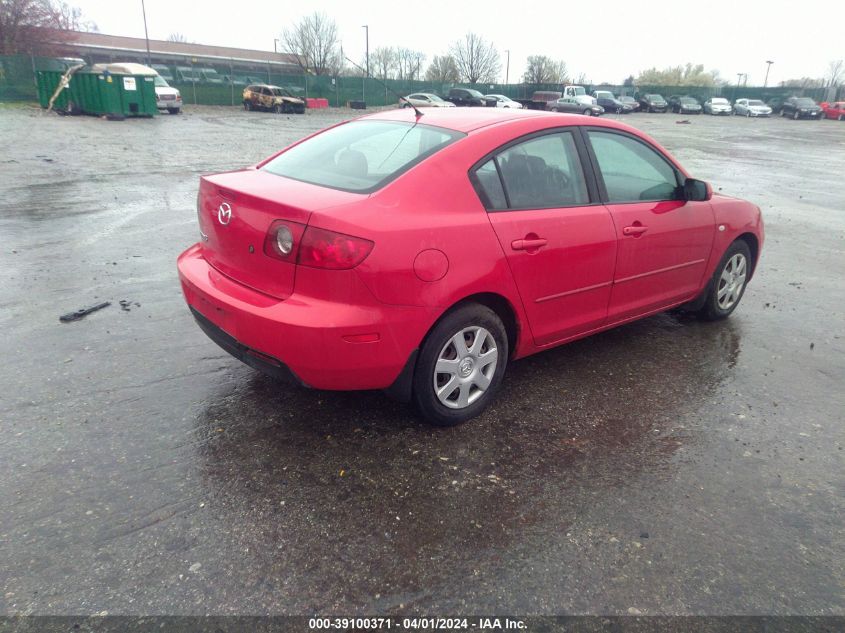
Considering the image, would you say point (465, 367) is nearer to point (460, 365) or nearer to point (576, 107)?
point (460, 365)

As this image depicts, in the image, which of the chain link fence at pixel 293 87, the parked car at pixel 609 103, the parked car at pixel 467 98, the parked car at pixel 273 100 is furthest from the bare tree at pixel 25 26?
the parked car at pixel 609 103

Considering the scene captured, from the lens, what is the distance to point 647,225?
4113 millimetres

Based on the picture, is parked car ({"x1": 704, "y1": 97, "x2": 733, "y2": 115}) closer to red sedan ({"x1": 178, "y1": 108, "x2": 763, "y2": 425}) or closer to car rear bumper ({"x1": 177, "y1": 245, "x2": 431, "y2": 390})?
red sedan ({"x1": 178, "y1": 108, "x2": 763, "y2": 425})

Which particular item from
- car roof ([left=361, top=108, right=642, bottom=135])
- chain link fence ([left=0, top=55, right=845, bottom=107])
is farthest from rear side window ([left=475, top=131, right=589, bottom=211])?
chain link fence ([left=0, top=55, right=845, bottom=107])

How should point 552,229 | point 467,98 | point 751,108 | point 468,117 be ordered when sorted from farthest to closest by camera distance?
point 751,108
point 467,98
point 468,117
point 552,229

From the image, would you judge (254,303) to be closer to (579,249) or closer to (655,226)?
(579,249)

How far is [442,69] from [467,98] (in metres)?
30.8

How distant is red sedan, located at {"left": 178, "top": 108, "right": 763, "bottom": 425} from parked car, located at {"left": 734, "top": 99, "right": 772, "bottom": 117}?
180 ft

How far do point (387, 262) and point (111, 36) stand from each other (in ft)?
304

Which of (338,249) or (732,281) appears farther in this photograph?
(732,281)

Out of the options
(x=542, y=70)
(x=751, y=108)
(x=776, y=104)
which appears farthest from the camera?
(x=542, y=70)

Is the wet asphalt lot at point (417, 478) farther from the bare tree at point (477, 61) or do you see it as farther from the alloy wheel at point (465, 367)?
the bare tree at point (477, 61)

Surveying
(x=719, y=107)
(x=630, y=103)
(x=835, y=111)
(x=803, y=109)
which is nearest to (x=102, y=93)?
(x=630, y=103)

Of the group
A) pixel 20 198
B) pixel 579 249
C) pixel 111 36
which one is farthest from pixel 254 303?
pixel 111 36
